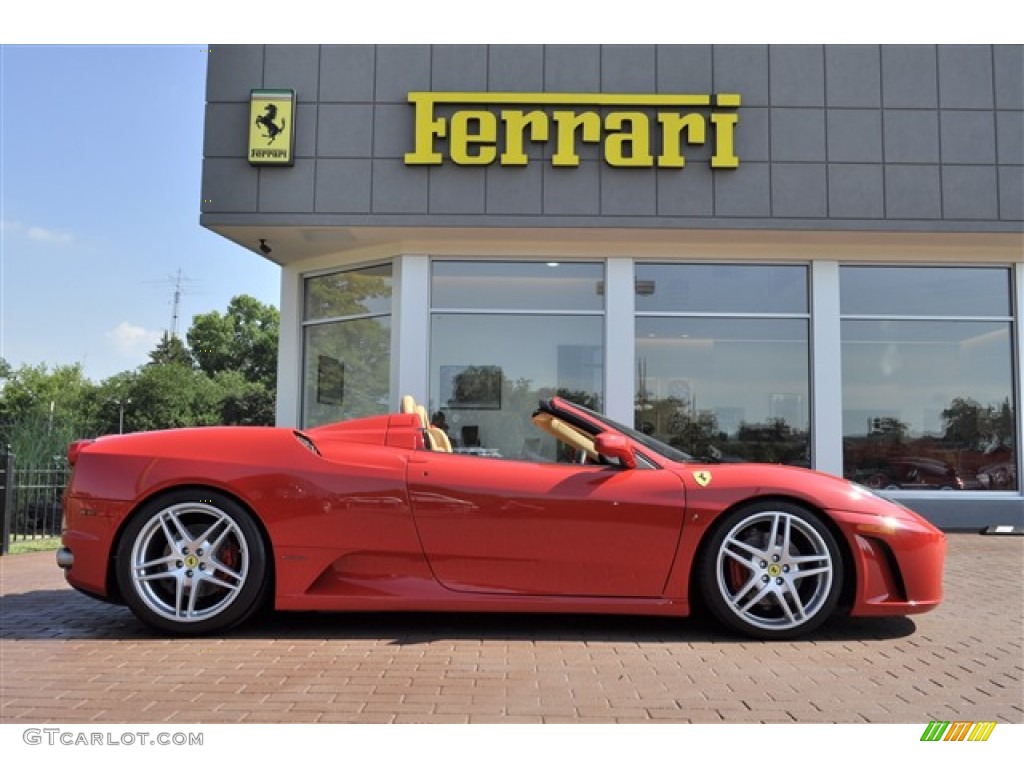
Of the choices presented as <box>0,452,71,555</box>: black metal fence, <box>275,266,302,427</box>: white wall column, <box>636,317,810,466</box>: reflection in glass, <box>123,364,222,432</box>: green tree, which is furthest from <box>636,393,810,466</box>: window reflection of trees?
<box>123,364,222,432</box>: green tree

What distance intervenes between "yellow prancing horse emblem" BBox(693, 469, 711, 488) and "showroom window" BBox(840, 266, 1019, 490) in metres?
6.37

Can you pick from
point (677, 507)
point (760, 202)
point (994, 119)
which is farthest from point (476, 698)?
point (994, 119)

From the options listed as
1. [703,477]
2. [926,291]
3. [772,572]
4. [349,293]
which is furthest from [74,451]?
[926,291]

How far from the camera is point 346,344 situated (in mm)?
10344

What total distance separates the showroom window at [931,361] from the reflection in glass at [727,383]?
717 mm

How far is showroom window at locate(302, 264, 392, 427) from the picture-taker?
1002cm

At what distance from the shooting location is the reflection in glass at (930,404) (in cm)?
947

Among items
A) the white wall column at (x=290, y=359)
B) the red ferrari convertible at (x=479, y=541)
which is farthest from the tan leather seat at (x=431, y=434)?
the white wall column at (x=290, y=359)

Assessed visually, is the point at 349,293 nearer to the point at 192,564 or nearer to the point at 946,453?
the point at 192,564

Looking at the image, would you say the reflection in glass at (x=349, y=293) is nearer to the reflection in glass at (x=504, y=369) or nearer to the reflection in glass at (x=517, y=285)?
the reflection in glass at (x=517, y=285)

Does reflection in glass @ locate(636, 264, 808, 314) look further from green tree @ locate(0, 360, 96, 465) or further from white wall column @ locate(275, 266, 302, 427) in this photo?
green tree @ locate(0, 360, 96, 465)
